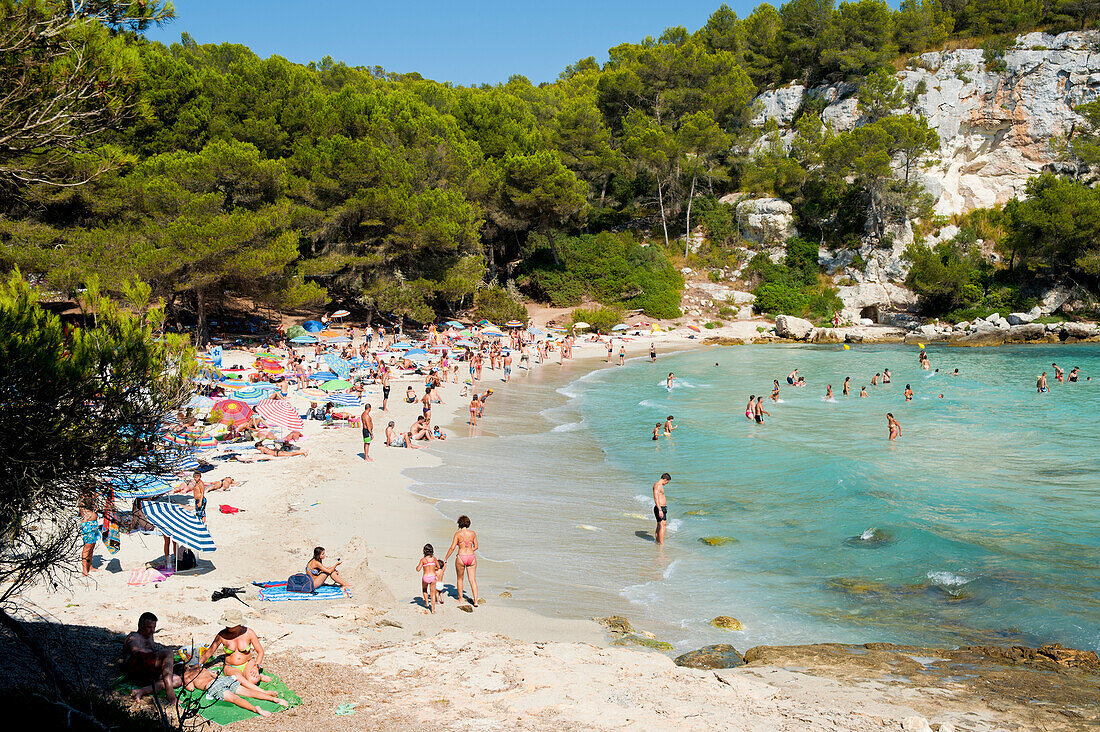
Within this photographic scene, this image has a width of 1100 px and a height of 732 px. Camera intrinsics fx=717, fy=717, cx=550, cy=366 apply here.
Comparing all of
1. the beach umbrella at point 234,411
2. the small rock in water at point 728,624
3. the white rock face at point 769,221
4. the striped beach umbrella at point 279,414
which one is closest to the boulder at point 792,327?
the white rock face at point 769,221

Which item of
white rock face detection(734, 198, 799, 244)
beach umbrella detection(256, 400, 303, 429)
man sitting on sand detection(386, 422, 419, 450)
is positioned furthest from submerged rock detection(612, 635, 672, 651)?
white rock face detection(734, 198, 799, 244)

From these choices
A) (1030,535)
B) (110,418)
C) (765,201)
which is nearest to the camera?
(110,418)

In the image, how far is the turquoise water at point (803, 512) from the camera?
357 inches

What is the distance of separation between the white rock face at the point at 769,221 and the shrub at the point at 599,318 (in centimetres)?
1511

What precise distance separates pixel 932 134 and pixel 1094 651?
47705 mm

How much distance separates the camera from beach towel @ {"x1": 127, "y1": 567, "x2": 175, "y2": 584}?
872 cm

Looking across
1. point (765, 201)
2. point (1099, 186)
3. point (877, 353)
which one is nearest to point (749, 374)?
point (877, 353)

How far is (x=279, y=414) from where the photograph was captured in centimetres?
1570

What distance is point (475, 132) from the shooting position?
150ft

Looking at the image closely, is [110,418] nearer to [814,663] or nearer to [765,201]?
[814,663]

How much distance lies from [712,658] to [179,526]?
20.7ft

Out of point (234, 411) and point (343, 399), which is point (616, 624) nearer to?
point (234, 411)

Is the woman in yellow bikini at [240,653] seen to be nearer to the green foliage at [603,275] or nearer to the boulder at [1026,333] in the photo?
the green foliage at [603,275]

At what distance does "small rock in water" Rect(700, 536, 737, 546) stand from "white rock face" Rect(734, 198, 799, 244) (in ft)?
143
